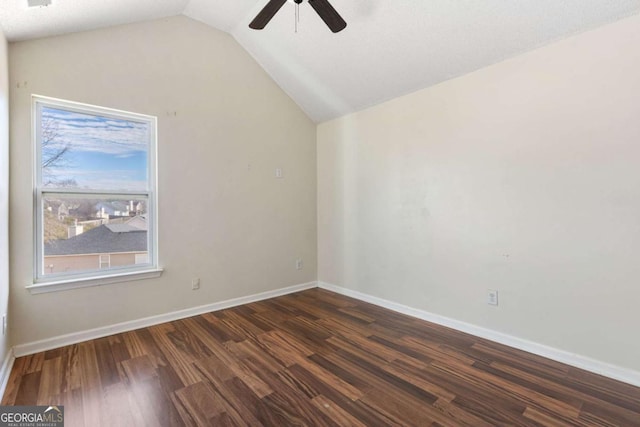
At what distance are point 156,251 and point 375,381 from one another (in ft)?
7.95

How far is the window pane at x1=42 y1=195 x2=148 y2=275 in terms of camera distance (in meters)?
2.57

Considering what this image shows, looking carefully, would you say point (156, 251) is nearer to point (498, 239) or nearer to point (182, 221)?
point (182, 221)

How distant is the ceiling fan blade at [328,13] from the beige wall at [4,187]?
2193 millimetres

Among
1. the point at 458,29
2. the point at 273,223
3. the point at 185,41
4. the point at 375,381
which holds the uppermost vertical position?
the point at 185,41

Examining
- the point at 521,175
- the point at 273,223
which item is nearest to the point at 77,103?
the point at 273,223

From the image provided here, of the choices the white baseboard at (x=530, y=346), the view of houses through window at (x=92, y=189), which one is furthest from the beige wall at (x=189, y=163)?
the white baseboard at (x=530, y=346)

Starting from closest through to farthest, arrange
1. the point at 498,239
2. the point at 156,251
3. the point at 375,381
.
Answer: the point at 375,381 → the point at 498,239 → the point at 156,251

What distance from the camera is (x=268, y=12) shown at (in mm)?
2053

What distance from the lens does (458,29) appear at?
→ 7.87 feet

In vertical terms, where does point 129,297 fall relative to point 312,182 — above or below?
below

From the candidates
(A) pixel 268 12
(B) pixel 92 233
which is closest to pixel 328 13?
(A) pixel 268 12

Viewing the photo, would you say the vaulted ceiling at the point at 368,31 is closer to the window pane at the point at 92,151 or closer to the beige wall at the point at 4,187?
the beige wall at the point at 4,187

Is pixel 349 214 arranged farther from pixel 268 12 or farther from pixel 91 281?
pixel 91 281

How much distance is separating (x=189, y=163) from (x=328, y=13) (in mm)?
2060
